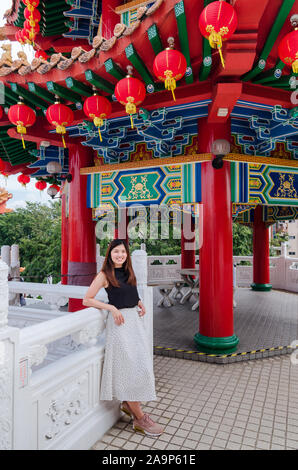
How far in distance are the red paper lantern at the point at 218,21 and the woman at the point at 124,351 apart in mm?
2137

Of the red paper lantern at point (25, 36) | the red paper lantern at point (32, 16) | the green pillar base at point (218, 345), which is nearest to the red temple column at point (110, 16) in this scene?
the red paper lantern at point (32, 16)

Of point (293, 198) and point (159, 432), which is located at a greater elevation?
point (293, 198)

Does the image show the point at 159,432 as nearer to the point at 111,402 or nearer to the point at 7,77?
the point at 111,402

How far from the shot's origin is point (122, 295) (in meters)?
2.86

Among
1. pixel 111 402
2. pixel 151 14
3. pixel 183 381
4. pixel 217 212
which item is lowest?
pixel 183 381

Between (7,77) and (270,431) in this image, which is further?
(7,77)

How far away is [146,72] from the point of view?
3699 millimetres

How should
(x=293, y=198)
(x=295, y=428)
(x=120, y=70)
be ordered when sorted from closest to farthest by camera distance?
(x=295, y=428) → (x=120, y=70) → (x=293, y=198)

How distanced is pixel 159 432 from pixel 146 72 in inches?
153

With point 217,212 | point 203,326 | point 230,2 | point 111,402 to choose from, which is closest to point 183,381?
point 203,326

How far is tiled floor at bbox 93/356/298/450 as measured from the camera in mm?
2762

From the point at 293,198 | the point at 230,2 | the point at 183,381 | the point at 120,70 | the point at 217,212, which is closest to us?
the point at 230,2

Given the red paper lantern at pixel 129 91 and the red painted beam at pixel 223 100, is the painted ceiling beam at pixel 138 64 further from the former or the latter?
the red painted beam at pixel 223 100

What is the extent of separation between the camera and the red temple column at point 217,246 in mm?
4754
